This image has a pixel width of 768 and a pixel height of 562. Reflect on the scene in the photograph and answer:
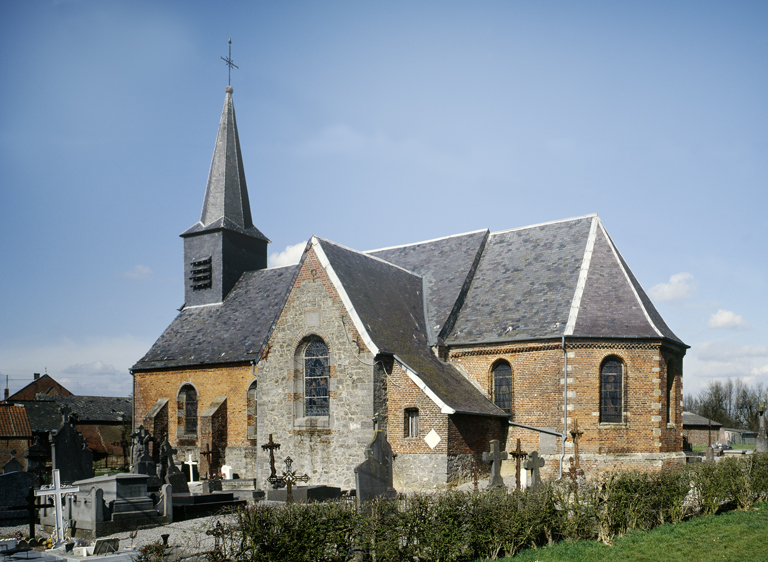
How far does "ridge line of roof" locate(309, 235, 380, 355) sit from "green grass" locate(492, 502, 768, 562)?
10375mm

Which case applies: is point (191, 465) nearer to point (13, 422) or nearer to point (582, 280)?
point (582, 280)

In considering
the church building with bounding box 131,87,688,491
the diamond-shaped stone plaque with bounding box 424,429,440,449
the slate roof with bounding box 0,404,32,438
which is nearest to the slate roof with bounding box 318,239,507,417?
the church building with bounding box 131,87,688,491

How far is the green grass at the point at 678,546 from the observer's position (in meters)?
12.0

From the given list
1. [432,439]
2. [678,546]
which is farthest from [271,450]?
[678,546]

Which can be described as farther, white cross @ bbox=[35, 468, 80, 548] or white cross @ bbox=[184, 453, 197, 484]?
white cross @ bbox=[184, 453, 197, 484]

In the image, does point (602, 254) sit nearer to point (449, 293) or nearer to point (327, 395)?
point (449, 293)

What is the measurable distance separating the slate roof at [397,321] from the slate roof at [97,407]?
3018 centimetres

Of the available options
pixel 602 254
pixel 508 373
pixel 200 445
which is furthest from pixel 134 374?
pixel 602 254

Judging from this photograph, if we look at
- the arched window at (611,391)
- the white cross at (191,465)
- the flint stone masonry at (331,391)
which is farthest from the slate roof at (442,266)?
the white cross at (191,465)

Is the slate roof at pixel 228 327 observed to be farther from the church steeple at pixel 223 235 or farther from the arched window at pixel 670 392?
the arched window at pixel 670 392

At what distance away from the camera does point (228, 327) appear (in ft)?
105

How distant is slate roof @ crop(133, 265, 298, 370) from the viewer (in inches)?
1198

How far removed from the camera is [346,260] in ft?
82.5

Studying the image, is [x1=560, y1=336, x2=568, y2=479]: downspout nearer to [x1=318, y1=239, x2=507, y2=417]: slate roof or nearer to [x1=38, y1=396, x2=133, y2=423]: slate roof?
[x1=318, y1=239, x2=507, y2=417]: slate roof
